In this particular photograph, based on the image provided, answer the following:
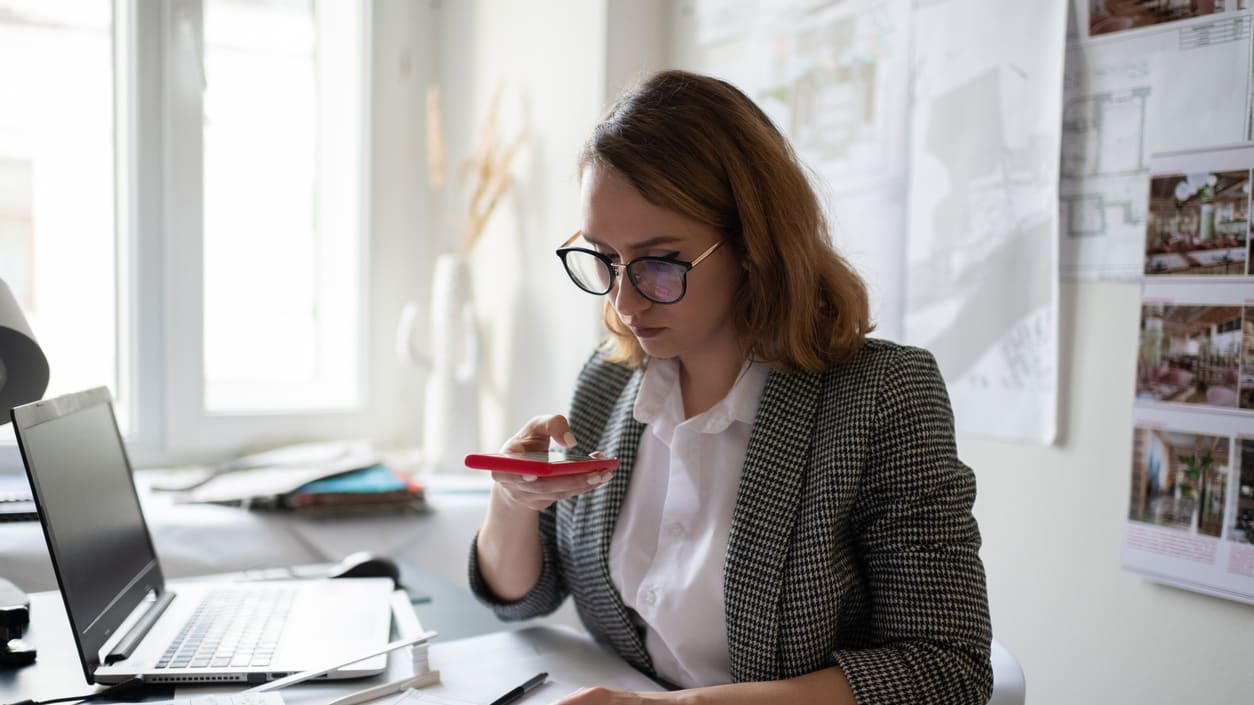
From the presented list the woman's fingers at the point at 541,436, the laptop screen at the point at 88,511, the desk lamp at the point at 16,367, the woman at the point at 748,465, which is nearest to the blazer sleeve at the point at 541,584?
the woman at the point at 748,465

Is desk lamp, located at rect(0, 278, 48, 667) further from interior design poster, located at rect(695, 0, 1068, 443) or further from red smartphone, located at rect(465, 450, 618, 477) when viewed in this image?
interior design poster, located at rect(695, 0, 1068, 443)

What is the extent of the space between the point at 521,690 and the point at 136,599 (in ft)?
1.65

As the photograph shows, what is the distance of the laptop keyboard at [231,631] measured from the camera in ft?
3.35

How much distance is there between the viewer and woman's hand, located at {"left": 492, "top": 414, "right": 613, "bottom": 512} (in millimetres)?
1001

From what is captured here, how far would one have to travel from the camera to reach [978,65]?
140 centimetres

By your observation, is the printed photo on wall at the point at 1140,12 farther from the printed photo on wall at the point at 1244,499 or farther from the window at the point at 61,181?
the window at the point at 61,181

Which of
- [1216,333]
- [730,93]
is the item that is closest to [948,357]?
[1216,333]

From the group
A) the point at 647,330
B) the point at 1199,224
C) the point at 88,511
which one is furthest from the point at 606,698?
the point at 1199,224

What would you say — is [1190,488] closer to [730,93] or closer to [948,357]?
[948,357]

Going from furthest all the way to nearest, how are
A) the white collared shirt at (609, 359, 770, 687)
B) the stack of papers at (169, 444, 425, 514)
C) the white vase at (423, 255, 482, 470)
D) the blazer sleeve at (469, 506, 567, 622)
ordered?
1. the white vase at (423, 255, 482, 470)
2. the stack of papers at (169, 444, 425, 514)
3. the blazer sleeve at (469, 506, 567, 622)
4. the white collared shirt at (609, 359, 770, 687)

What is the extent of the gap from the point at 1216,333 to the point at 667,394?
2.14 feet

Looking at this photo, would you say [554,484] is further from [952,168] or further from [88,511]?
[952,168]

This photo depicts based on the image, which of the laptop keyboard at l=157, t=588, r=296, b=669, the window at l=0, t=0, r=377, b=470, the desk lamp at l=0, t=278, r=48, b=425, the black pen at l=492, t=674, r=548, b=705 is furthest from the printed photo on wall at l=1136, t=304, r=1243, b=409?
the window at l=0, t=0, r=377, b=470

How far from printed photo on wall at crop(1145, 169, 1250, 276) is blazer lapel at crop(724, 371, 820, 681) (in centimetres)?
49
